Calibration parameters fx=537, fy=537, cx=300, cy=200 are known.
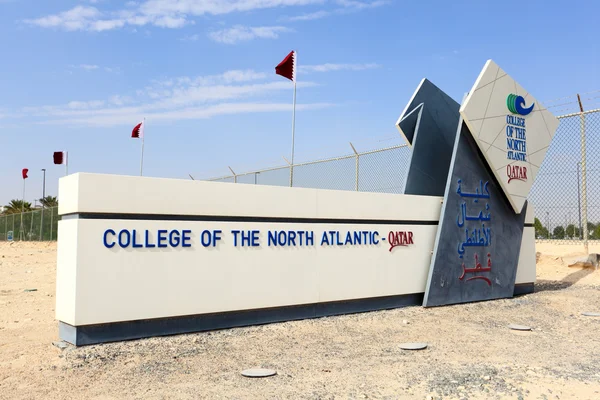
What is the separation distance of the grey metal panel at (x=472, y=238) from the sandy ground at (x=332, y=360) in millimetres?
912

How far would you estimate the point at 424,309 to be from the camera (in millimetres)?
9125

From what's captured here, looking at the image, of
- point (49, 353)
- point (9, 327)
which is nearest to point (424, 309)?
point (49, 353)

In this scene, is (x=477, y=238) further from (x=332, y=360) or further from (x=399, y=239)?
(x=332, y=360)

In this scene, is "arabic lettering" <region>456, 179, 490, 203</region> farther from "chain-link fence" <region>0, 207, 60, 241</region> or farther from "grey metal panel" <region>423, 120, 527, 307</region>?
"chain-link fence" <region>0, 207, 60, 241</region>

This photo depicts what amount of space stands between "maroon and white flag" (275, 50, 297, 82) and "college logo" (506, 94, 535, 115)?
4165 millimetres

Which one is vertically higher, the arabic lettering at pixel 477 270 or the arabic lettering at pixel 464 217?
the arabic lettering at pixel 464 217

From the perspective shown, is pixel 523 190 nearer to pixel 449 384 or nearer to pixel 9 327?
pixel 449 384

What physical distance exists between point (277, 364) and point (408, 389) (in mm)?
1458

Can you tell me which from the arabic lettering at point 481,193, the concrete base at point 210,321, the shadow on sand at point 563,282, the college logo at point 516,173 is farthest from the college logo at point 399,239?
the shadow on sand at point 563,282

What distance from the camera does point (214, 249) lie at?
7012mm

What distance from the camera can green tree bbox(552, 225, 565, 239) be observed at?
1463cm

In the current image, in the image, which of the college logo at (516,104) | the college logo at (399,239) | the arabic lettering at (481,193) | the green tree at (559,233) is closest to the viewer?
the college logo at (399,239)

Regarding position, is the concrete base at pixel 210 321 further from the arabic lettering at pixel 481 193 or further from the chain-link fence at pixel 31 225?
the chain-link fence at pixel 31 225

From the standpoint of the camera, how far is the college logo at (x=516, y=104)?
33.9 ft
